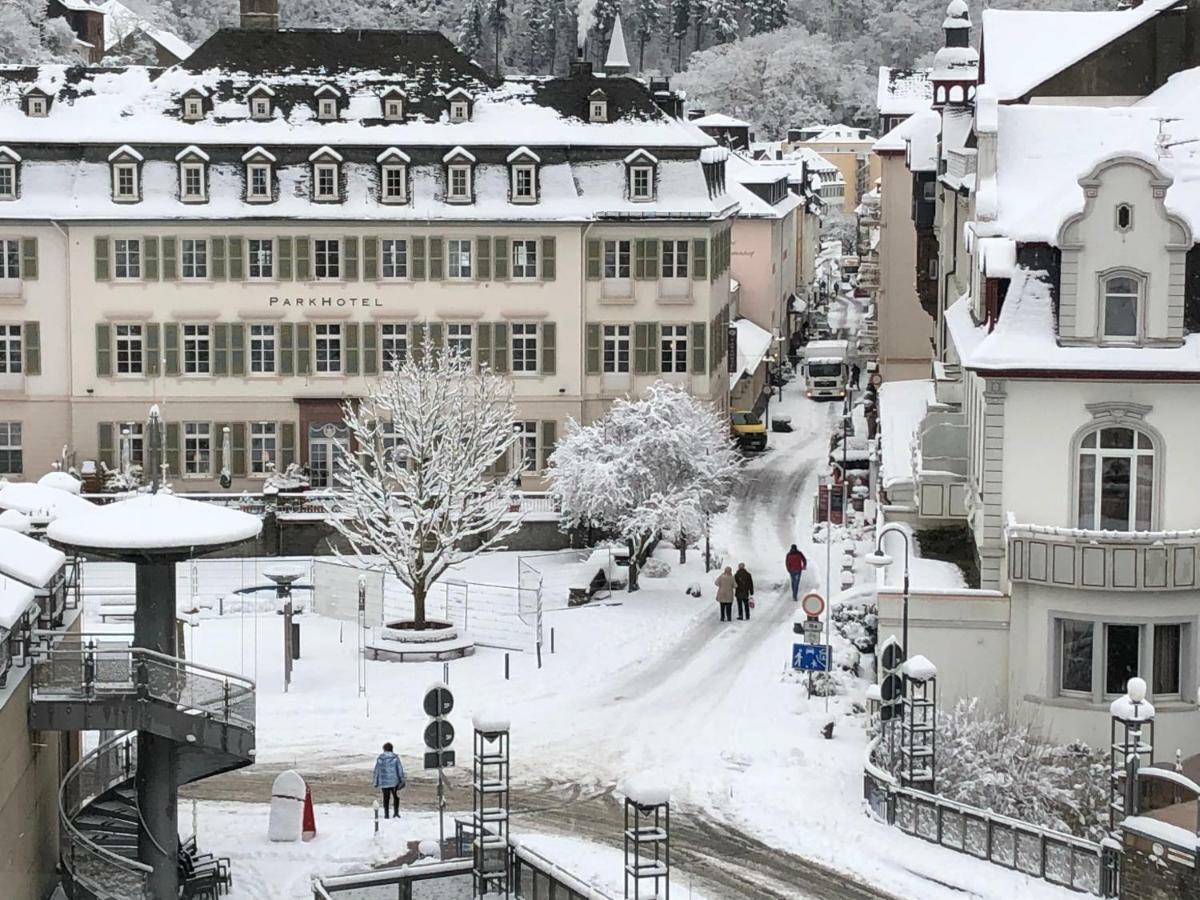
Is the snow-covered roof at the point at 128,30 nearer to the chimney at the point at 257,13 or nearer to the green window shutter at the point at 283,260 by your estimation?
the chimney at the point at 257,13

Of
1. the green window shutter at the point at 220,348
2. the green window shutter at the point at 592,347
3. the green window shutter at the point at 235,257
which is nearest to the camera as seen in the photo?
the green window shutter at the point at 235,257

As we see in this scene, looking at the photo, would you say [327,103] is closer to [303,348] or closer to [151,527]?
[303,348]

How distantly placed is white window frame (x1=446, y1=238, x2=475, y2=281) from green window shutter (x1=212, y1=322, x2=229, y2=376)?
19.3 ft

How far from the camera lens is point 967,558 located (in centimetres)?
3919

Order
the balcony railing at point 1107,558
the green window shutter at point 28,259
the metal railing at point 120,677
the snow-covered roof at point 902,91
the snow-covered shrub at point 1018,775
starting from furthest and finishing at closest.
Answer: the snow-covered roof at point 902,91, the green window shutter at point 28,259, the balcony railing at point 1107,558, the snow-covered shrub at point 1018,775, the metal railing at point 120,677

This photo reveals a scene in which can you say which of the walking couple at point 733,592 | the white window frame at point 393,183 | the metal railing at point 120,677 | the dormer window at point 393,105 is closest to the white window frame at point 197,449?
the white window frame at point 393,183

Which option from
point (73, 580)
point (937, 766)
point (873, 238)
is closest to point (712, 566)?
point (937, 766)

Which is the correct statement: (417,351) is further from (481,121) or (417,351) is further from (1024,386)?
(1024,386)

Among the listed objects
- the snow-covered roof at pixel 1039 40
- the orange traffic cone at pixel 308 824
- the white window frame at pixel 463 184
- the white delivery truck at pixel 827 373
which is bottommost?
the orange traffic cone at pixel 308 824

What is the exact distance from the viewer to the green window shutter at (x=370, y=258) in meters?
59.0

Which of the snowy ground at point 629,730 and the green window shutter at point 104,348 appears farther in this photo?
the green window shutter at point 104,348

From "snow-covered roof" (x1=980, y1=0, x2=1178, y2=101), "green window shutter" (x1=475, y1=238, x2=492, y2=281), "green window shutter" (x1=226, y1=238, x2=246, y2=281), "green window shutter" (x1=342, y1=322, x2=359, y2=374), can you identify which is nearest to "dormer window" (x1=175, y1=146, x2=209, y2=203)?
"green window shutter" (x1=226, y1=238, x2=246, y2=281)

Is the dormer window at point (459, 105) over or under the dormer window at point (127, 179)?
over

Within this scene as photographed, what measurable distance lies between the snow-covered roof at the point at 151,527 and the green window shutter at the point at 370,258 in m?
30.8
